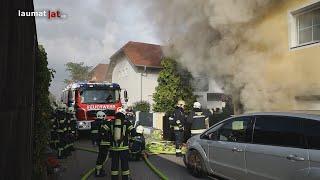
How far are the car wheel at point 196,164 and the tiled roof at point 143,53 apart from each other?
21114mm

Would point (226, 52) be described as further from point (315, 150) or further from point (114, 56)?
point (114, 56)

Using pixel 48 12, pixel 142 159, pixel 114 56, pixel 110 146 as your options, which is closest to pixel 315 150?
pixel 110 146

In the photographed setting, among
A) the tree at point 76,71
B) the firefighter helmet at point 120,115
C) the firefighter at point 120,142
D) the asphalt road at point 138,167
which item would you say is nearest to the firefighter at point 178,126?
the asphalt road at point 138,167

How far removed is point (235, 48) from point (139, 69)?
Result: 1763 cm

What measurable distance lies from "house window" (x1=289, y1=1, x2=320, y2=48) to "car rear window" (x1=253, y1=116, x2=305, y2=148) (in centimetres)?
503

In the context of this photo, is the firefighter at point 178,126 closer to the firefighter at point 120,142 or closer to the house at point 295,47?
the house at point 295,47

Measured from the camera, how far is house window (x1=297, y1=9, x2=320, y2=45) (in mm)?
10328

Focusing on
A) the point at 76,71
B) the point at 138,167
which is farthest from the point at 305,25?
the point at 76,71

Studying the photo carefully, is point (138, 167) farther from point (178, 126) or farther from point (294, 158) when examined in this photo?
point (294, 158)

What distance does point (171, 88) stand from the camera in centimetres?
2247

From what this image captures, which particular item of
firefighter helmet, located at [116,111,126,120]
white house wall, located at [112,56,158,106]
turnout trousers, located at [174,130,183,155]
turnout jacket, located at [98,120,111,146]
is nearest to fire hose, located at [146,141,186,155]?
turnout trousers, located at [174,130,183,155]

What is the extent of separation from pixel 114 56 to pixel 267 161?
102 feet

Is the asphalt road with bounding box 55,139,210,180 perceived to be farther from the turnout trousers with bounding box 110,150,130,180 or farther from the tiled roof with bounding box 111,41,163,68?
the tiled roof with bounding box 111,41,163,68

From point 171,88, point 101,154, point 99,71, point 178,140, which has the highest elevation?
point 99,71
